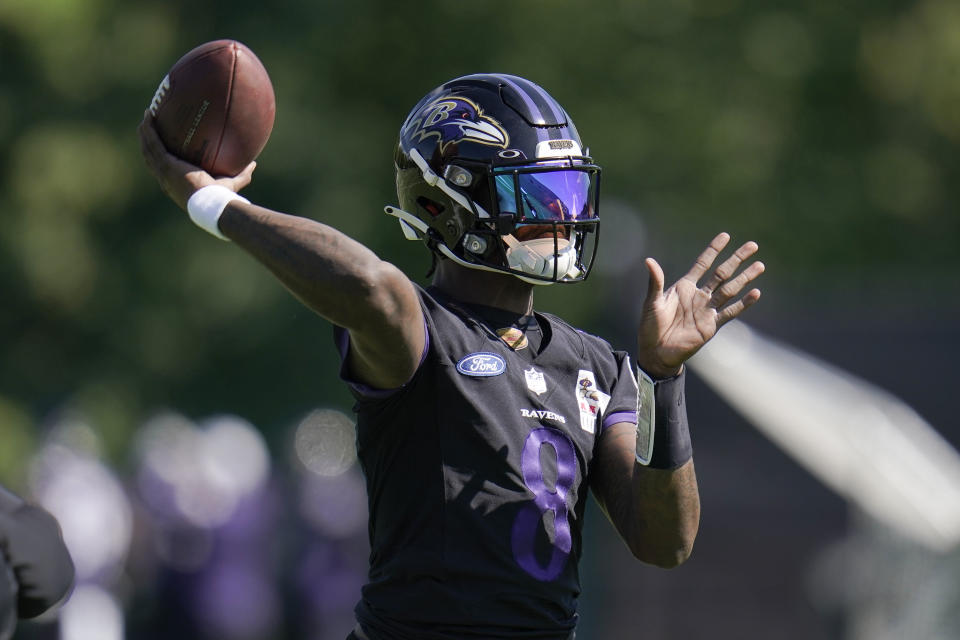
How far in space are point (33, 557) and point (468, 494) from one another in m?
0.99

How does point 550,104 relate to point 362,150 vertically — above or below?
above

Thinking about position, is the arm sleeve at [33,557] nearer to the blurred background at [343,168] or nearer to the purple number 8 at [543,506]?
the purple number 8 at [543,506]

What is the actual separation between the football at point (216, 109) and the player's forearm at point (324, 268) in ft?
1.54

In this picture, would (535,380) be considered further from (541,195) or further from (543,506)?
(541,195)

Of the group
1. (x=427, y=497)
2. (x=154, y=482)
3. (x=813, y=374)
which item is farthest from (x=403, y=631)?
(x=154, y=482)

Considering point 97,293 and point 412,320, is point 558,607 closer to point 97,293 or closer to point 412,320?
point 412,320

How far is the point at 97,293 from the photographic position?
18.4m

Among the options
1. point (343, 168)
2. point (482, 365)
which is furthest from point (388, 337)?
point (343, 168)

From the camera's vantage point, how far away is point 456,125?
144 inches

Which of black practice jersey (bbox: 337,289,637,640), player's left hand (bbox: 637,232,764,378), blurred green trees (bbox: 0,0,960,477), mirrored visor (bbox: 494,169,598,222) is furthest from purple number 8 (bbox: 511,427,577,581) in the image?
blurred green trees (bbox: 0,0,960,477)

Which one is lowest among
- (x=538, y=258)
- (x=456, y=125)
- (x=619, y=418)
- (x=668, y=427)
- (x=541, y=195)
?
(x=619, y=418)

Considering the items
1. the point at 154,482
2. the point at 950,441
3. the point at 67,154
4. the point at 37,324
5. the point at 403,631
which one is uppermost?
the point at 403,631

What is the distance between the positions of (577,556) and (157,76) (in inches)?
605

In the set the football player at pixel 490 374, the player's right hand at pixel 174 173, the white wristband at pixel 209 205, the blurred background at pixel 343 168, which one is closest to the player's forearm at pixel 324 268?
the football player at pixel 490 374
